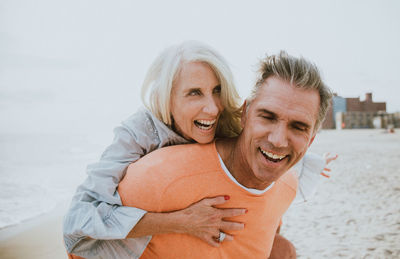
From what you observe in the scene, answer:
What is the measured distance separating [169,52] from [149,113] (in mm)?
539

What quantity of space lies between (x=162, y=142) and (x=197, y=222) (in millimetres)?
754

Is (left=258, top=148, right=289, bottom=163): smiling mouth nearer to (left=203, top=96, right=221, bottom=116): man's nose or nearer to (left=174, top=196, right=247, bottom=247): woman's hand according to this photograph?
(left=174, top=196, right=247, bottom=247): woman's hand

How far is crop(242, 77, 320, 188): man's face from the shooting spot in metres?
1.86

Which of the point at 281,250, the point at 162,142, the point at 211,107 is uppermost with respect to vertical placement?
the point at 211,107

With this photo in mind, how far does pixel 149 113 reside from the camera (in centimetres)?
252

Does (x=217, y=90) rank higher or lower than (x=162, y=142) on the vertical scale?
higher

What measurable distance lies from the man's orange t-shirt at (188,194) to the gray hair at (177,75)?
57cm

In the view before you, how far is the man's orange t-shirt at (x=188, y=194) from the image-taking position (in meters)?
1.74

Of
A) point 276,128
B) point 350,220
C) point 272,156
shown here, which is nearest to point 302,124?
point 276,128

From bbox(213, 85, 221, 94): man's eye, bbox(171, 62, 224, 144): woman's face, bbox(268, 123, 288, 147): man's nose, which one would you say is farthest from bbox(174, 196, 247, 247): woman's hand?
bbox(213, 85, 221, 94): man's eye

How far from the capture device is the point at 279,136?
1.86 metres

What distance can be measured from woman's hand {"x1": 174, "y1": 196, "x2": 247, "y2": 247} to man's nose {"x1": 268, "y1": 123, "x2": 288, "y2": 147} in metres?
0.46

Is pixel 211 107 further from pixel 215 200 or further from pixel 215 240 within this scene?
pixel 215 240

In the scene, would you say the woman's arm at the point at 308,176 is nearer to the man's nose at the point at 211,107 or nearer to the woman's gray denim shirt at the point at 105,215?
the man's nose at the point at 211,107
